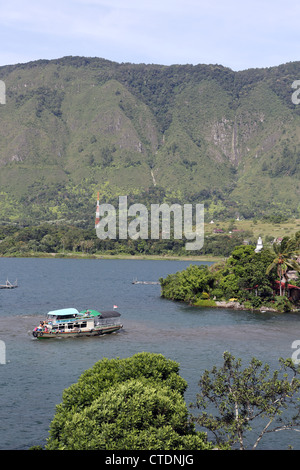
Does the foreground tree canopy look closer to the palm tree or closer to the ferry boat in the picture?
the ferry boat

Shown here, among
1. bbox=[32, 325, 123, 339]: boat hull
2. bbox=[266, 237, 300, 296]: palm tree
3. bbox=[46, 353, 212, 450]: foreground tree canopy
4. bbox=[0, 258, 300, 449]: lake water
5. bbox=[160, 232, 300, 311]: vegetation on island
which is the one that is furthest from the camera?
bbox=[160, 232, 300, 311]: vegetation on island

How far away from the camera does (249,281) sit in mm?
122688

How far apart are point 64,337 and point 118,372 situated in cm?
4763

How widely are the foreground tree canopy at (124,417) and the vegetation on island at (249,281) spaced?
8148 centimetres

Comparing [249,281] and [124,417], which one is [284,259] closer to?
[249,281]

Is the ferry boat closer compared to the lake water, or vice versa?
the lake water

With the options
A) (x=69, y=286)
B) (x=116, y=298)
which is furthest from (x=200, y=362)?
(x=69, y=286)

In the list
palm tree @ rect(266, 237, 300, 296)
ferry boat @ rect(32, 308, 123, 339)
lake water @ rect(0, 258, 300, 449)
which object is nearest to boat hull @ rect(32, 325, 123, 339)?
ferry boat @ rect(32, 308, 123, 339)

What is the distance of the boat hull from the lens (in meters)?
87.1

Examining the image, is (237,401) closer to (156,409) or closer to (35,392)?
(156,409)

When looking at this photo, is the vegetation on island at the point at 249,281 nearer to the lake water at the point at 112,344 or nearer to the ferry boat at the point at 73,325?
the lake water at the point at 112,344

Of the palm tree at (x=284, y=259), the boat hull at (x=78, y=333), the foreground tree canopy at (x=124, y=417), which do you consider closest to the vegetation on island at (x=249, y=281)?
the palm tree at (x=284, y=259)

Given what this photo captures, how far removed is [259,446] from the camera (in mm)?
47812
